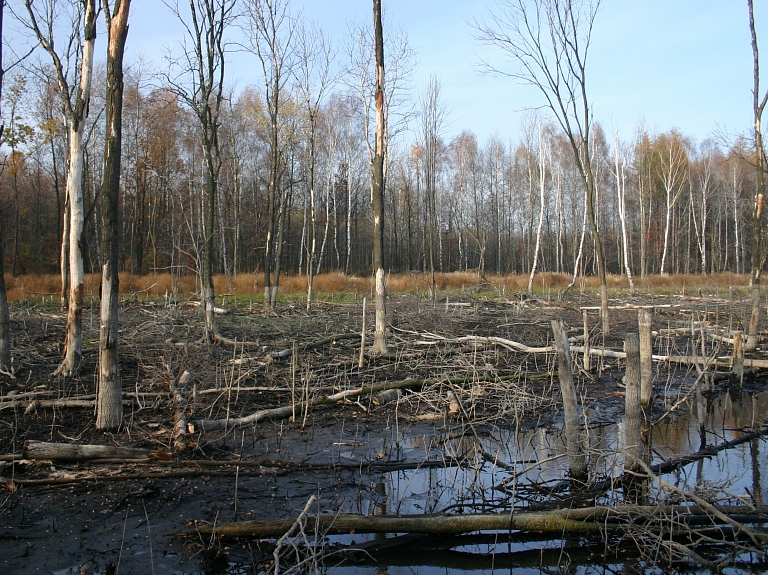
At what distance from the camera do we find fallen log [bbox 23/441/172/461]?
5.19 metres

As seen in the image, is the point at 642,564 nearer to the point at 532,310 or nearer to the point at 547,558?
the point at 547,558

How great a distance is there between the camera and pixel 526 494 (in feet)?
17.3

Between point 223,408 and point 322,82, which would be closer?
point 223,408

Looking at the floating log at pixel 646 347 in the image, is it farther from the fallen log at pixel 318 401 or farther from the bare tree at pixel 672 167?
the bare tree at pixel 672 167

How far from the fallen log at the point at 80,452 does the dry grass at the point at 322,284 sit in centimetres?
1353

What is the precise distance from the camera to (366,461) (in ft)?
19.8

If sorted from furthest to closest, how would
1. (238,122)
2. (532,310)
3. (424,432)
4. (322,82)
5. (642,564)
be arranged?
(238,122)
(322,82)
(532,310)
(424,432)
(642,564)

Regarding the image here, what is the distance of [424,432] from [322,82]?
51.1ft

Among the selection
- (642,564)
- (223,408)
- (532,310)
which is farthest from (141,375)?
(532,310)

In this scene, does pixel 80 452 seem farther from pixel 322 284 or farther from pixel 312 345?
pixel 322 284

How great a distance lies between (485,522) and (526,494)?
1.06m

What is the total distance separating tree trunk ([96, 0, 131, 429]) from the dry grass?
12.7 meters

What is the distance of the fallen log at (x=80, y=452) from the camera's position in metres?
5.19

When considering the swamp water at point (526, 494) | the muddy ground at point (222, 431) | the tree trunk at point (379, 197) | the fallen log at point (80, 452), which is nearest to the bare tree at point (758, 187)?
the muddy ground at point (222, 431)
